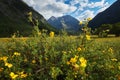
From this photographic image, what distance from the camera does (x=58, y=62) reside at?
5418mm

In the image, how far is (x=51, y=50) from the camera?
225 inches

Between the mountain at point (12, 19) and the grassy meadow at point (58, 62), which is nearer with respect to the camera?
the grassy meadow at point (58, 62)

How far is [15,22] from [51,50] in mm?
169983

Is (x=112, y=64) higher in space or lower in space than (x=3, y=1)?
lower

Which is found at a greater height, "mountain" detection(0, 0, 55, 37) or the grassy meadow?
"mountain" detection(0, 0, 55, 37)

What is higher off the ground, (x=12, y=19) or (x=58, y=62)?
(x=12, y=19)

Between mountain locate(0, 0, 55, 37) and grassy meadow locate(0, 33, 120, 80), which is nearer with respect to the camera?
grassy meadow locate(0, 33, 120, 80)

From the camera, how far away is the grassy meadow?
4391 mm

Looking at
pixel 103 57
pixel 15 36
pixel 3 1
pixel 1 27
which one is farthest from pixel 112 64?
pixel 3 1

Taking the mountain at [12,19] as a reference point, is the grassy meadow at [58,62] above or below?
below

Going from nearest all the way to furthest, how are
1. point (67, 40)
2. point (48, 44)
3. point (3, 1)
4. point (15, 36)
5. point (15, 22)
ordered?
point (48, 44) < point (67, 40) < point (15, 36) < point (15, 22) < point (3, 1)

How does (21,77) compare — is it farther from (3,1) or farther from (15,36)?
(3,1)

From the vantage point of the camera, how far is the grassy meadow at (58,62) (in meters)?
4.39

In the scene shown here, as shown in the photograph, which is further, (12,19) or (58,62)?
(12,19)
